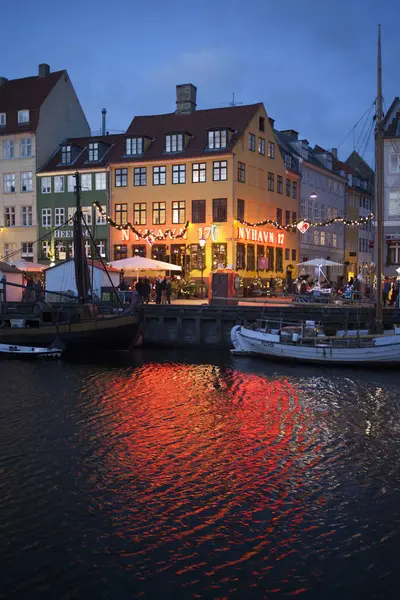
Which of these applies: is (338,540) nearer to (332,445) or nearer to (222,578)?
(222,578)

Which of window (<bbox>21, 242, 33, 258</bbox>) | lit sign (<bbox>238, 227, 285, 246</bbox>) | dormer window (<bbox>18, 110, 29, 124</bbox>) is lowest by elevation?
window (<bbox>21, 242, 33, 258</bbox>)

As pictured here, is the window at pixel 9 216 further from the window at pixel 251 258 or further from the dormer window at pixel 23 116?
the window at pixel 251 258

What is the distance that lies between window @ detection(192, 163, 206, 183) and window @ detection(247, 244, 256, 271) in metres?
5.98

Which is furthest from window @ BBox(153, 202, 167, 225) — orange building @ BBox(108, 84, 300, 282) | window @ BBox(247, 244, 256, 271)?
window @ BBox(247, 244, 256, 271)

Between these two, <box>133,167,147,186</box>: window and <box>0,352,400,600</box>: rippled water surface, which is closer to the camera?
<box>0,352,400,600</box>: rippled water surface

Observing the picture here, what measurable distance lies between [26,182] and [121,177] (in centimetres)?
910

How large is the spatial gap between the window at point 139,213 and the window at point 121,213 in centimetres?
83

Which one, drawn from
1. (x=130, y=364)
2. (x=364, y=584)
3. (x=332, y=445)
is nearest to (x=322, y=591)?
(x=364, y=584)

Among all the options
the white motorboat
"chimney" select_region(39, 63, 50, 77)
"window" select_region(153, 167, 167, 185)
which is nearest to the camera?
the white motorboat

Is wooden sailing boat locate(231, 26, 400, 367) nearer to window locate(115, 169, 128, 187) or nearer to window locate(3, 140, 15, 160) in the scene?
window locate(115, 169, 128, 187)

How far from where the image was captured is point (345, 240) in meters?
69.2

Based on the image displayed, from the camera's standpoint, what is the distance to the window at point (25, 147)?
55.0 m

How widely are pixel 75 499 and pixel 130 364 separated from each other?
52.4 ft

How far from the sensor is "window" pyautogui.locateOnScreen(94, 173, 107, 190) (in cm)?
5235
